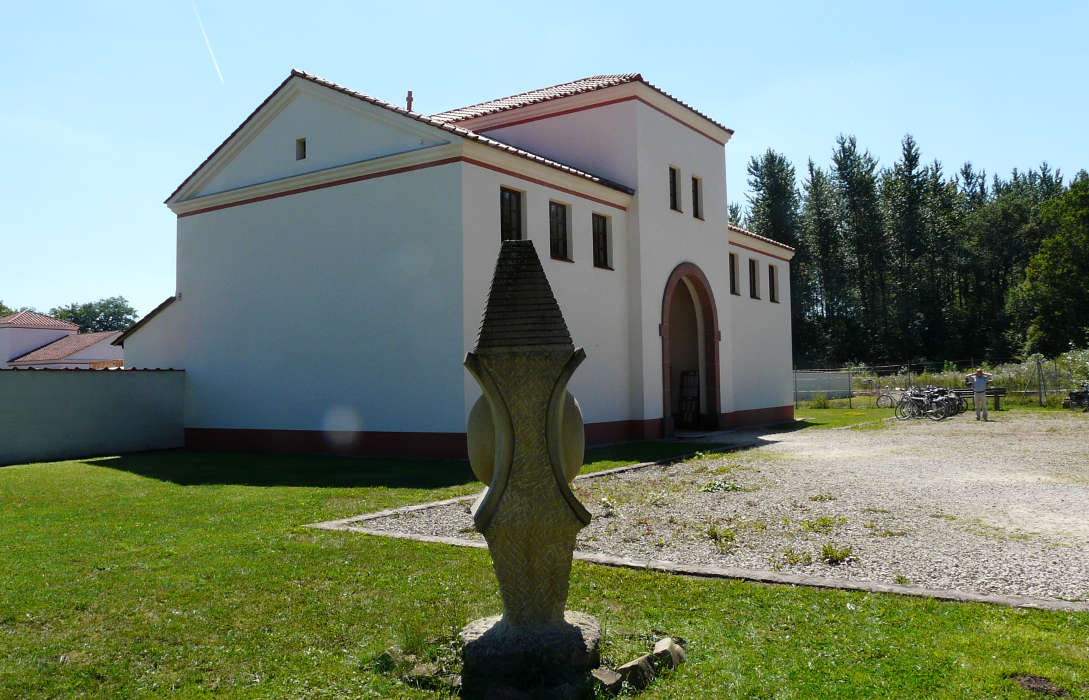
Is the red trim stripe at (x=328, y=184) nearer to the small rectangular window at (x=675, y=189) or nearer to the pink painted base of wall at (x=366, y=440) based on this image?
the pink painted base of wall at (x=366, y=440)

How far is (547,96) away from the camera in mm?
19672

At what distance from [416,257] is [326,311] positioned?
8.77 ft

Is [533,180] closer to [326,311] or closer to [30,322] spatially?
[326,311]

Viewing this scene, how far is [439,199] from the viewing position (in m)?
14.7

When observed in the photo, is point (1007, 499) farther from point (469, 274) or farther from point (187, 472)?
point (187, 472)

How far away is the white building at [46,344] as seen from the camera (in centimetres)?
4684

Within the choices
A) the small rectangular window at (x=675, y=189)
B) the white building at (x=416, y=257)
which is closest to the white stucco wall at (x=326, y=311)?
the white building at (x=416, y=257)

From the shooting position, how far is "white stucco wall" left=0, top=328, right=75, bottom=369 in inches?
1901

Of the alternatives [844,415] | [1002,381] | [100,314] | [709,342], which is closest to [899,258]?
[1002,381]

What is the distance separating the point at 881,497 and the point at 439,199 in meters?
9.30

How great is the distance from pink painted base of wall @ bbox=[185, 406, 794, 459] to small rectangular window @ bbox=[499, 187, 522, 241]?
14.2ft

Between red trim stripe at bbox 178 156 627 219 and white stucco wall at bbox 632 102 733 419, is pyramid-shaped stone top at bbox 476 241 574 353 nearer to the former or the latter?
red trim stripe at bbox 178 156 627 219

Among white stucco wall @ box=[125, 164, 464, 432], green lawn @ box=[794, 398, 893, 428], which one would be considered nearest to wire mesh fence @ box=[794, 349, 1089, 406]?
green lawn @ box=[794, 398, 893, 428]

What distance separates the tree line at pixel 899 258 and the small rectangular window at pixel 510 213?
43730mm
